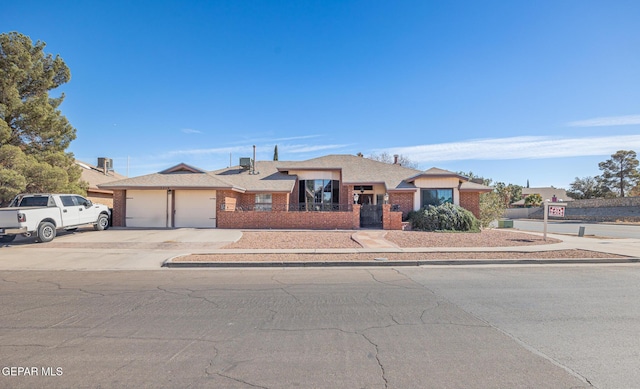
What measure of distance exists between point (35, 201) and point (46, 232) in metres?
1.68

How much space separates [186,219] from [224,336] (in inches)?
726

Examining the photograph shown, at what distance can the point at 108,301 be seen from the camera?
6.78 metres

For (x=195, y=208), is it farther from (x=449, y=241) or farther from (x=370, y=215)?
(x=449, y=241)

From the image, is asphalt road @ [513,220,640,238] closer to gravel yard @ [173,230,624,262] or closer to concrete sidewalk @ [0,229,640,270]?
gravel yard @ [173,230,624,262]

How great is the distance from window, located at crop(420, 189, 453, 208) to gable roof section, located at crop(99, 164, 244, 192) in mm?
12095

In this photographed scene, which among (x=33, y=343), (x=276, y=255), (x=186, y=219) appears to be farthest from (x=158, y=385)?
(x=186, y=219)

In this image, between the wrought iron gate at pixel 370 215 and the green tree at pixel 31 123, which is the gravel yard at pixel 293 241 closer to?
the wrought iron gate at pixel 370 215

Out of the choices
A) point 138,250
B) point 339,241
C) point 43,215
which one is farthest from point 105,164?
point 339,241

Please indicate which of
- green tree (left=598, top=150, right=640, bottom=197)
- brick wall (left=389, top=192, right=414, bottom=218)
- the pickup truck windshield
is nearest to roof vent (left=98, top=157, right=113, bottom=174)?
the pickup truck windshield

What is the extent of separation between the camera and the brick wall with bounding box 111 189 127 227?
2203 cm

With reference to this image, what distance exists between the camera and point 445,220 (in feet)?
68.2

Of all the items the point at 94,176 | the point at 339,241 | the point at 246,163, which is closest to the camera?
the point at 339,241

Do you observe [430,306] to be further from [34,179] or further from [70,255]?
[34,179]

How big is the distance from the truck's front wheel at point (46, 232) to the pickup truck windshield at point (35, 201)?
1.01 metres
